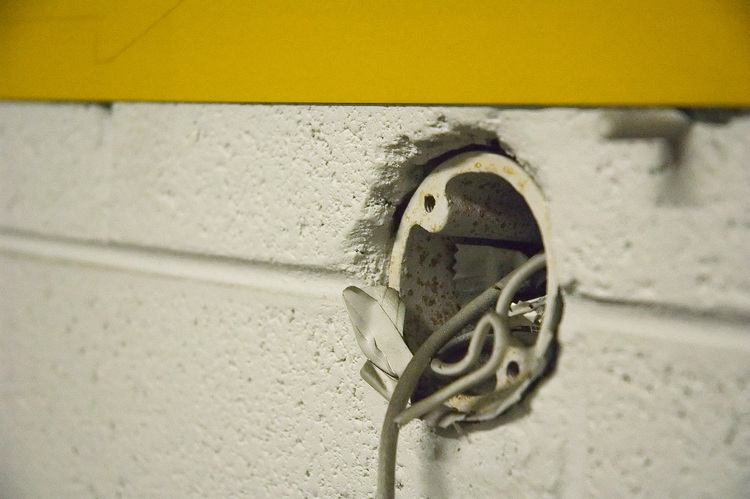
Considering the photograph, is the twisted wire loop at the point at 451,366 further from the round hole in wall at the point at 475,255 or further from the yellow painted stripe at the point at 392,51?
the yellow painted stripe at the point at 392,51

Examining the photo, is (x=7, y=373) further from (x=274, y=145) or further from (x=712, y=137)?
(x=712, y=137)

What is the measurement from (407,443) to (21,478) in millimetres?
624

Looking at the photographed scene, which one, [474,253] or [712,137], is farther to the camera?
[474,253]

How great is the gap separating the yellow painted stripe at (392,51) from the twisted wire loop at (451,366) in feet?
0.49

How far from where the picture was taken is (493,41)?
44 centimetres

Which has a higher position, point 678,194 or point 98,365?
point 678,194

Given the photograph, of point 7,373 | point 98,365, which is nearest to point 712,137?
point 98,365

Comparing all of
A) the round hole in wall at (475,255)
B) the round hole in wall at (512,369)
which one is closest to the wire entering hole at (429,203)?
the round hole in wall at (475,255)

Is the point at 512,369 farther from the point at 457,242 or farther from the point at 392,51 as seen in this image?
the point at 392,51

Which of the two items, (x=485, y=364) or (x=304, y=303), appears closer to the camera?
(x=485, y=364)

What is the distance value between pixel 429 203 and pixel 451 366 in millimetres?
143

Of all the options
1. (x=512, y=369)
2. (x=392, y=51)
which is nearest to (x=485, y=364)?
(x=512, y=369)

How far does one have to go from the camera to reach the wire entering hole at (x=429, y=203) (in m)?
0.50

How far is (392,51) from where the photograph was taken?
48cm
